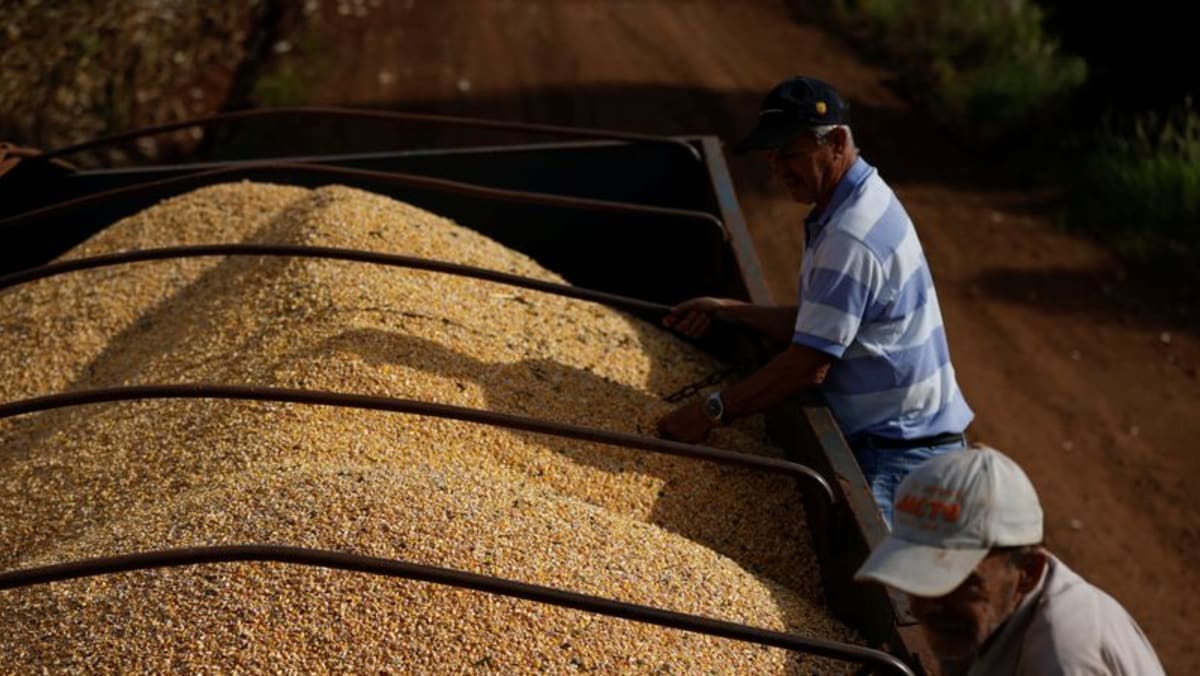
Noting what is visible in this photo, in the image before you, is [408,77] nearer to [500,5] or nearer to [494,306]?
[500,5]

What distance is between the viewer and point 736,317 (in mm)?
3984

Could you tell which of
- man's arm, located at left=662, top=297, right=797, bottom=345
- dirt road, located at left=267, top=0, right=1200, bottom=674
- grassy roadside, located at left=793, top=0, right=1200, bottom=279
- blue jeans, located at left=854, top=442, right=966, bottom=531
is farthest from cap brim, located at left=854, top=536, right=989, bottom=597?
grassy roadside, located at left=793, top=0, right=1200, bottom=279

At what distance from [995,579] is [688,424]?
162 centimetres

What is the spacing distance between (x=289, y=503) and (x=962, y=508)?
1618 millimetres

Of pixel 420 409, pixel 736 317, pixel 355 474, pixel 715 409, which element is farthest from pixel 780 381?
pixel 355 474

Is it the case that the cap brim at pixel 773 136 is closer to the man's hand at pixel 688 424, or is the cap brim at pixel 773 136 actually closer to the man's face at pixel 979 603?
the man's hand at pixel 688 424

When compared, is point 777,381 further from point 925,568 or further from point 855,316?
point 925,568

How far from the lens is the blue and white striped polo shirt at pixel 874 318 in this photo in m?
3.45

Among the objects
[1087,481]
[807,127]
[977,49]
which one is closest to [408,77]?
[977,49]

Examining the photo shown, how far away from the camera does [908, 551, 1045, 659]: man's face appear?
7.27ft

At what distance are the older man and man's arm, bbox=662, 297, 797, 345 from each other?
1606 millimetres

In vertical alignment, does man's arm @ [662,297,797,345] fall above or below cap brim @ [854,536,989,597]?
below

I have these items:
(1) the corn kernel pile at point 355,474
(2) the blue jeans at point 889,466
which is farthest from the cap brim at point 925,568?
(2) the blue jeans at point 889,466

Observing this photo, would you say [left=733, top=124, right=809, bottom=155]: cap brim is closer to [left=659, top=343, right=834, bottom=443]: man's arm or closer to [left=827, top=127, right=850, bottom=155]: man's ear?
[left=827, top=127, right=850, bottom=155]: man's ear
